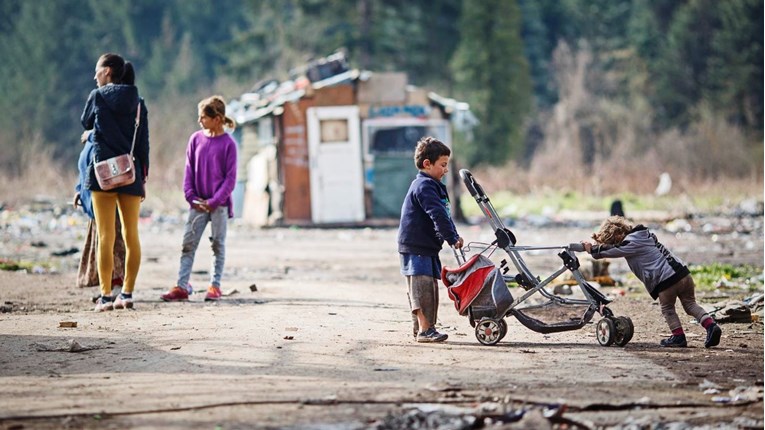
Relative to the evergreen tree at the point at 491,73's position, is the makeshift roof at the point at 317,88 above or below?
below

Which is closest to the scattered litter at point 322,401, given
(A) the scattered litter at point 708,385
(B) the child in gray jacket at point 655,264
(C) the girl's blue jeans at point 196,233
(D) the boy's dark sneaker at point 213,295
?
(A) the scattered litter at point 708,385

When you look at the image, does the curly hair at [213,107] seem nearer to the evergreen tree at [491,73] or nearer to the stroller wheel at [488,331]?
the stroller wheel at [488,331]

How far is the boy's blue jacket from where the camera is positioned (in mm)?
9469

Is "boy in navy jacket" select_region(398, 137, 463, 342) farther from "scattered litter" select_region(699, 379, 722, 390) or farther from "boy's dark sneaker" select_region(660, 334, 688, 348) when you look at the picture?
"scattered litter" select_region(699, 379, 722, 390)

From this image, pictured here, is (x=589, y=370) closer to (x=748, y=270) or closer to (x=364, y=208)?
(x=748, y=270)

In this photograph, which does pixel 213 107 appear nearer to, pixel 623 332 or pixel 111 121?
pixel 111 121

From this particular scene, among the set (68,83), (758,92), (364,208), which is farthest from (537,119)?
(364,208)

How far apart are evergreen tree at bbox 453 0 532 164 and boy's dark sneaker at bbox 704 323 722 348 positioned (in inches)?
1757

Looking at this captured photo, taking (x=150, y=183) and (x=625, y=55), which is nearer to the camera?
(x=150, y=183)

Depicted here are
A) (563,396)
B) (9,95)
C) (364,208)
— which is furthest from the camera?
(9,95)

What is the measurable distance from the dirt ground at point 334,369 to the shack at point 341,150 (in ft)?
51.5

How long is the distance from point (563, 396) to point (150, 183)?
1347 inches

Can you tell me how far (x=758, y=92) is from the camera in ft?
177

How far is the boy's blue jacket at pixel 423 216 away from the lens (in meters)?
9.47
